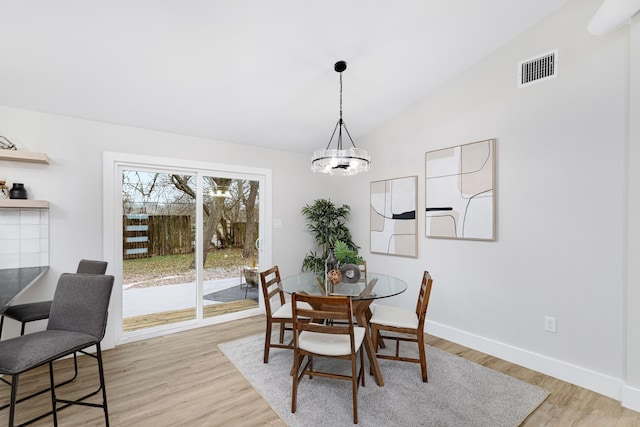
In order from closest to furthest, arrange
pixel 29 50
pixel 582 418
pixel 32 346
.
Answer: pixel 32 346
pixel 582 418
pixel 29 50

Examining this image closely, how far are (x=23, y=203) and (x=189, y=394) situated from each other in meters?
2.16

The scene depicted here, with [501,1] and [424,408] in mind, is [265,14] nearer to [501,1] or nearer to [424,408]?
[501,1]

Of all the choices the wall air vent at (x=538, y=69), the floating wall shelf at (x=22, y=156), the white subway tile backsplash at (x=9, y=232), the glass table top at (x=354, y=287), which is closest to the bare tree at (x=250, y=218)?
the glass table top at (x=354, y=287)


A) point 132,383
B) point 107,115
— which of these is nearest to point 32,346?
point 132,383

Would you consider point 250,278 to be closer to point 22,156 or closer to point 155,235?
point 155,235

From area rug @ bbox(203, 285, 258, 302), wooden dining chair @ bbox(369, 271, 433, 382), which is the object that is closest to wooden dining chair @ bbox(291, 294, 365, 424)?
wooden dining chair @ bbox(369, 271, 433, 382)

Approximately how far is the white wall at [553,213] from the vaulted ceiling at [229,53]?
0.40 m

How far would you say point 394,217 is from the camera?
3.85 meters

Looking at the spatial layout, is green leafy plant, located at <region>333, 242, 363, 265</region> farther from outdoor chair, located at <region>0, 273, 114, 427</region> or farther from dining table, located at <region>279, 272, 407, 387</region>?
outdoor chair, located at <region>0, 273, 114, 427</region>

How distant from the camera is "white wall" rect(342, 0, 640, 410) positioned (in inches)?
87.7

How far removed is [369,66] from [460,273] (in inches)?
95.2

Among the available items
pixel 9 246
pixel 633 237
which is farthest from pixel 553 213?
pixel 9 246

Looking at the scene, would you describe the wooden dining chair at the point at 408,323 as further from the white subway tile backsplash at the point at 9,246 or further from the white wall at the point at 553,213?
the white subway tile backsplash at the point at 9,246

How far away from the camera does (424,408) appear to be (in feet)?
6.74
